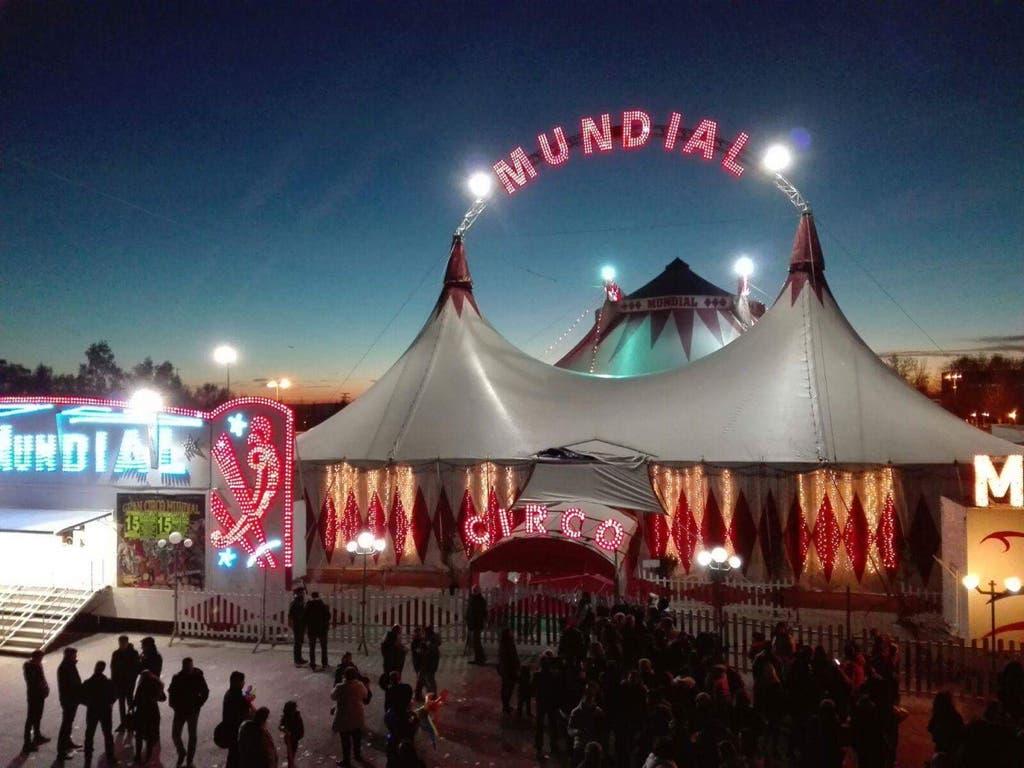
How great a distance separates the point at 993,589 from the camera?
9.40 m

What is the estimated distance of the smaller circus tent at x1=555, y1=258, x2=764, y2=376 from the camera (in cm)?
2316

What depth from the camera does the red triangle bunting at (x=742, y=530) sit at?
14102 mm

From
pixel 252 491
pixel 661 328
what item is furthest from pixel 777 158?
pixel 252 491

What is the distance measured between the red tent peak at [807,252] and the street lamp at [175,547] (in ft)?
43.2

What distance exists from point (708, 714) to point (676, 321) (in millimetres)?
18632

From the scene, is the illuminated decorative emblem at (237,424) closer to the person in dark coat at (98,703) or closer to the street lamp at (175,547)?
the street lamp at (175,547)

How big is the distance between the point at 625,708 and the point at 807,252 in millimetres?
12566

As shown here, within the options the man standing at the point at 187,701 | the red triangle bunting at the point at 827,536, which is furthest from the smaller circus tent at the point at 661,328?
the man standing at the point at 187,701

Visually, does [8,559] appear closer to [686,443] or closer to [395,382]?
[395,382]

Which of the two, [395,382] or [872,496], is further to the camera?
[395,382]

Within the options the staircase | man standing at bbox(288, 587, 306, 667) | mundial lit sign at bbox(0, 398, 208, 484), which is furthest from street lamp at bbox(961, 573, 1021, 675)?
the staircase

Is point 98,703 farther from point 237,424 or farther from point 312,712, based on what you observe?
point 237,424

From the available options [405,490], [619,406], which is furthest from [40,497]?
[619,406]

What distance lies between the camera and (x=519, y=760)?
7219 mm
